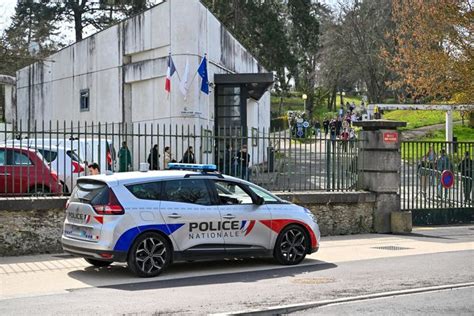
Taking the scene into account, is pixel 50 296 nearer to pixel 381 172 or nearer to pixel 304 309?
pixel 304 309

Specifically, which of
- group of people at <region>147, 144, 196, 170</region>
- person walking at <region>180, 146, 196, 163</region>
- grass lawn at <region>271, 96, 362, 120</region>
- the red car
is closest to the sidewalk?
the red car

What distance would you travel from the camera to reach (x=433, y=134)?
46750 mm

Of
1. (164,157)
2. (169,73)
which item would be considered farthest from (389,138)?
(169,73)

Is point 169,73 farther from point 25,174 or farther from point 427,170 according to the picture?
point 25,174

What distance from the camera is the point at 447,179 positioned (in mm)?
18156

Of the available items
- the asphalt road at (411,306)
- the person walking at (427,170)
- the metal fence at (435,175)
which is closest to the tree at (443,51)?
the metal fence at (435,175)

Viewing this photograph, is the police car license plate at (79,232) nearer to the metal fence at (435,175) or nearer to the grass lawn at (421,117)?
the metal fence at (435,175)

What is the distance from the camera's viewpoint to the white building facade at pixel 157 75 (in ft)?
80.2

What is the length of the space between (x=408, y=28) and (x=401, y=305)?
2616 cm

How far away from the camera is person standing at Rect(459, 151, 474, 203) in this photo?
18.7 m

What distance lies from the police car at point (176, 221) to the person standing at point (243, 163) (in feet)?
11.6

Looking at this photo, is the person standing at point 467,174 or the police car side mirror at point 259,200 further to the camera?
the person standing at point 467,174

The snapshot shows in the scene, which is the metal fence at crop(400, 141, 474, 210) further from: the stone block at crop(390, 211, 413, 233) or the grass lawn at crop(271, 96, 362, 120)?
the grass lawn at crop(271, 96, 362, 120)

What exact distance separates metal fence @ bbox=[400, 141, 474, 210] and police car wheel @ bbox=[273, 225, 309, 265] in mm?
6781
